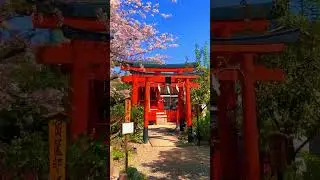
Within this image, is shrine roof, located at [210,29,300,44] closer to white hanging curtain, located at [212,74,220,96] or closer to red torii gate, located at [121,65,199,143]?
white hanging curtain, located at [212,74,220,96]

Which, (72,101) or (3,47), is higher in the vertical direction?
(3,47)

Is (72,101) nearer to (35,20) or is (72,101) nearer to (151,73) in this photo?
(35,20)

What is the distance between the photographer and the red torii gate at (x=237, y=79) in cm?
289

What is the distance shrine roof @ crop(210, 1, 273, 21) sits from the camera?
2.88 m

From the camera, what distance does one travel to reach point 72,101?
2965 millimetres

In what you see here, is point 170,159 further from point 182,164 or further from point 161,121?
point 161,121

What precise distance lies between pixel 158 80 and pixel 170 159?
9.59ft

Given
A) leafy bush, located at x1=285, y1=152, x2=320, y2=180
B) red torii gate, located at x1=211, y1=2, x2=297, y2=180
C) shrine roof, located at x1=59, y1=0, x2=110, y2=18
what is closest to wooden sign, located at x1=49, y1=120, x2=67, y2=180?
shrine roof, located at x1=59, y1=0, x2=110, y2=18

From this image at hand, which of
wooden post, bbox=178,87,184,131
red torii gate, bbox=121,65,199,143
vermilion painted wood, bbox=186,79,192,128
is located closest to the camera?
red torii gate, bbox=121,65,199,143

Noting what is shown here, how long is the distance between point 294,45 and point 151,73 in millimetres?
6055

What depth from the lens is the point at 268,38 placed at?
2877 mm

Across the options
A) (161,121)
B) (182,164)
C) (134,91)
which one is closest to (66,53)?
(182,164)

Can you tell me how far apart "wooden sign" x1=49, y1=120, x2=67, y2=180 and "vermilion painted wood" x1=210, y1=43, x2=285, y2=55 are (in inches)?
51.4

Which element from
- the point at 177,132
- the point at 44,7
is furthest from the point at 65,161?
the point at 177,132
